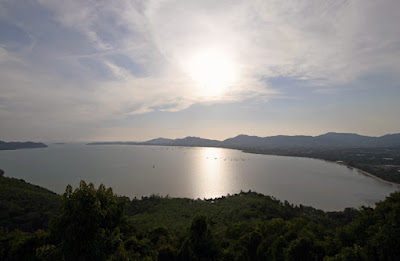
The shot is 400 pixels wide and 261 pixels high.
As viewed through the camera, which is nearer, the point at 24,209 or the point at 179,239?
the point at 179,239

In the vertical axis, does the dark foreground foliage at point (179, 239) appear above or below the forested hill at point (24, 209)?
above

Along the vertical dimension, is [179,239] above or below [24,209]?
above

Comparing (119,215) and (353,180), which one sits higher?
(119,215)

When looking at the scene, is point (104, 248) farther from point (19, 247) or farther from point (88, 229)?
point (19, 247)

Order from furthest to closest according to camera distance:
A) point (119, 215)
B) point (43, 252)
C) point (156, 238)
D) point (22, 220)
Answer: point (22, 220) < point (156, 238) < point (119, 215) < point (43, 252)

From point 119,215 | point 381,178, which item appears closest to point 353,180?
point 381,178

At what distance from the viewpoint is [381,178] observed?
61938 mm

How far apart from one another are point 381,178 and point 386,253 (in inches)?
2919

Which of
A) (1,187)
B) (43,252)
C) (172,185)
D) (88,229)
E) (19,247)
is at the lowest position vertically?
(172,185)

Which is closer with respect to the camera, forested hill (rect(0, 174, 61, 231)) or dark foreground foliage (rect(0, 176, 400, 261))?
dark foreground foliage (rect(0, 176, 400, 261))

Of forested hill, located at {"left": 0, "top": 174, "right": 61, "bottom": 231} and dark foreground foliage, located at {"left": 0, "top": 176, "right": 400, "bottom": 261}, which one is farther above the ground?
dark foreground foliage, located at {"left": 0, "top": 176, "right": 400, "bottom": 261}

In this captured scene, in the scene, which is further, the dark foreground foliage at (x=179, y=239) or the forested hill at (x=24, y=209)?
the forested hill at (x=24, y=209)

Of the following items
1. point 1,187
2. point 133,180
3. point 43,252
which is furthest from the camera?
point 133,180

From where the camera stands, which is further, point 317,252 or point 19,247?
point 317,252
